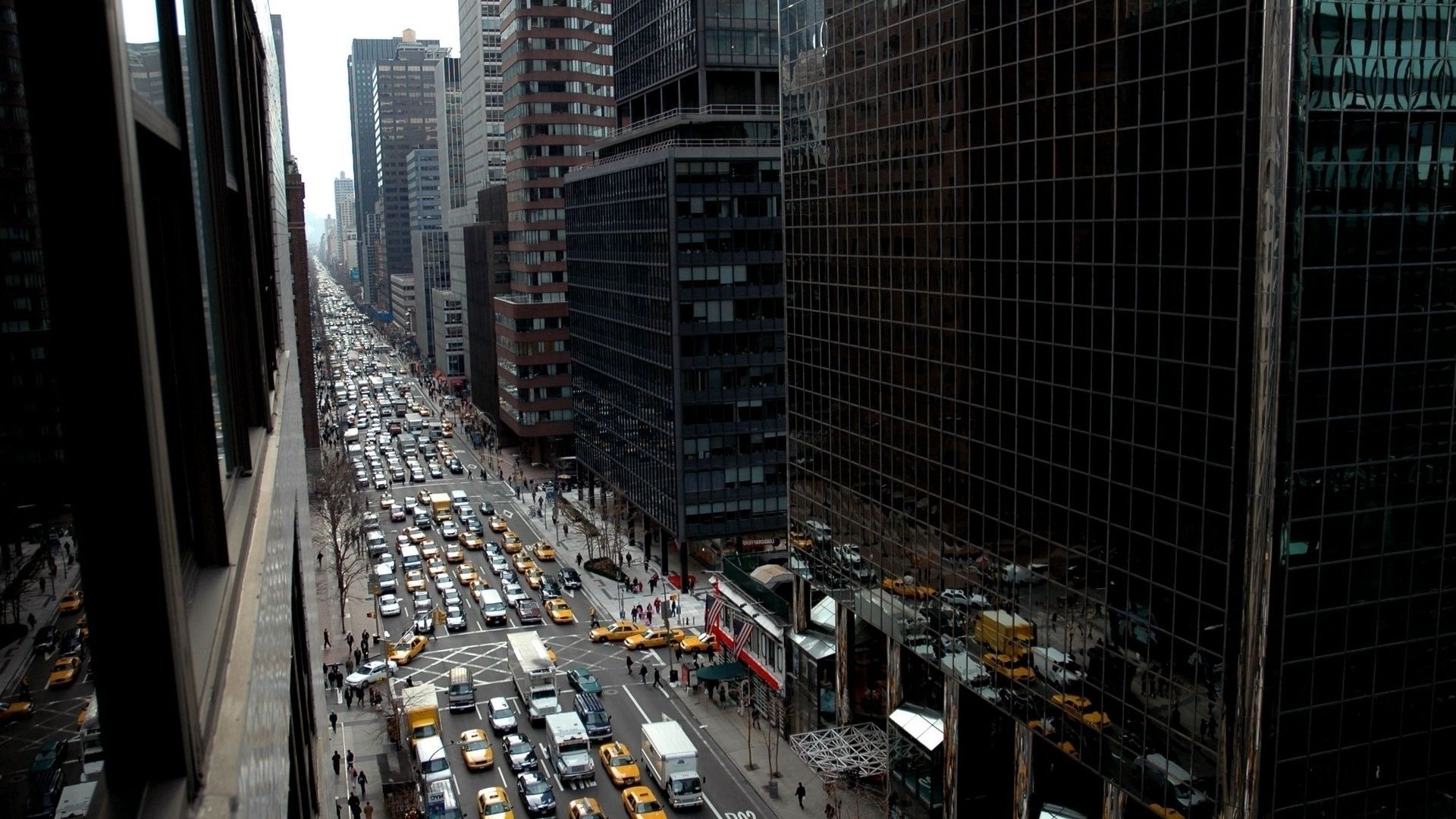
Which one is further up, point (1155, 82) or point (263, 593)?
point (1155, 82)

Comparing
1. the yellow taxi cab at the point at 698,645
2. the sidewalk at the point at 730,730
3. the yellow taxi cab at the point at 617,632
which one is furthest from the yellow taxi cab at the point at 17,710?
the yellow taxi cab at the point at 617,632

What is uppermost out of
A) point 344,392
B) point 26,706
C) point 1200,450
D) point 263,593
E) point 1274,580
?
point 26,706

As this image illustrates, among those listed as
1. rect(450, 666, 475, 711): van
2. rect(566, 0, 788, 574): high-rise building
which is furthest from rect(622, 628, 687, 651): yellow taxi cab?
rect(450, 666, 475, 711): van

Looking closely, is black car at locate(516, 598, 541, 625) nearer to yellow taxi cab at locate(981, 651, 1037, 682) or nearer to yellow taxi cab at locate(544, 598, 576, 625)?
yellow taxi cab at locate(544, 598, 576, 625)

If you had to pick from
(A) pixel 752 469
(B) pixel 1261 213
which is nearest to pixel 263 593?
(B) pixel 1261 213

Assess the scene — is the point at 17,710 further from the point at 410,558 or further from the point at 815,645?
the point at 410,558

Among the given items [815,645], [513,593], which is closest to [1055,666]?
[815,645]

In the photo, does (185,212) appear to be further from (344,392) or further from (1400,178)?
(344,392)
